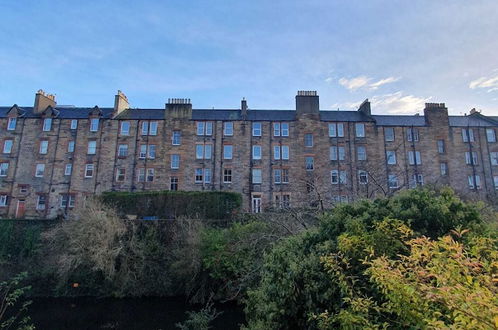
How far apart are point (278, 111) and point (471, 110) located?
25.1m

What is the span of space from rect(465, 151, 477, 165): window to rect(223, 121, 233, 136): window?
27.4m

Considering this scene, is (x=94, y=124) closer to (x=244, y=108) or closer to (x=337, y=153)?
(x=244, y=108)

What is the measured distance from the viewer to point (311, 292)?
6332mm

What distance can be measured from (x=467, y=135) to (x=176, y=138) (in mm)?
33899

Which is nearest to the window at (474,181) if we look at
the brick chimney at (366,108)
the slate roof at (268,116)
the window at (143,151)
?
the slate roof at (268,116)

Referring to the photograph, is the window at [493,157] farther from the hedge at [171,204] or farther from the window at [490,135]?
the hedge at [171,204]

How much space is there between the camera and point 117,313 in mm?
19422

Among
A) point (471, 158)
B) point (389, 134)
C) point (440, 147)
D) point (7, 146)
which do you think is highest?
point (389, 134)

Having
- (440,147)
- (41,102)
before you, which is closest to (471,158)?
(440,147)

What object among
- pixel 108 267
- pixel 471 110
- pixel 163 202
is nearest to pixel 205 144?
pixel 163 202

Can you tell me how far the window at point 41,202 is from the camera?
33.4 meters

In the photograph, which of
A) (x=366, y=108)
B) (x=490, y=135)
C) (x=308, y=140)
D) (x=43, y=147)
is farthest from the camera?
(x=366, y=108)

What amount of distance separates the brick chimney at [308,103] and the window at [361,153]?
6.16 m

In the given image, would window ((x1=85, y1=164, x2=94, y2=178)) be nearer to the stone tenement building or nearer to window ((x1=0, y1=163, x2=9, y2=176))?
the stone tenement building
